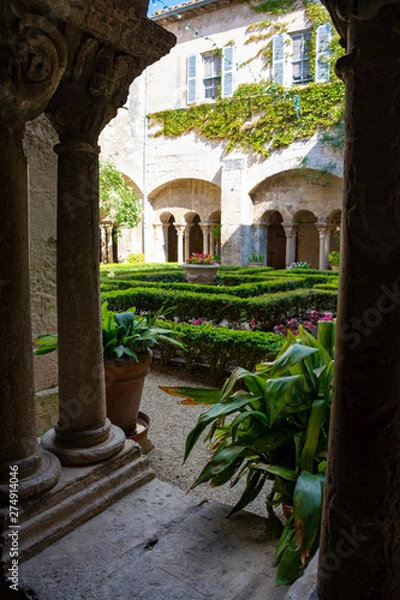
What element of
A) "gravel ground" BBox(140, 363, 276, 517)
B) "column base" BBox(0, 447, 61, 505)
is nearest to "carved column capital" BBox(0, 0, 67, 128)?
"column base" BBox(0, 447, 61, 505)

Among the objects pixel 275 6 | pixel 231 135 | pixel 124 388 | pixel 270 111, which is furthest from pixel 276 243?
pixel 124 388

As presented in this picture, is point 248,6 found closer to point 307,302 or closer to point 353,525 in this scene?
point 307,302

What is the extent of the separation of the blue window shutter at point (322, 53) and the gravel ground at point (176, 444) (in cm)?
1179

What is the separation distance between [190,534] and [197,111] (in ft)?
51.1

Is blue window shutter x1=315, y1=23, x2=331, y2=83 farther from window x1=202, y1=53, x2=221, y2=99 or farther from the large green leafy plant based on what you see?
the large green leafy plant

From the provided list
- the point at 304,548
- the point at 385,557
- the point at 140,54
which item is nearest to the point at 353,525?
the point at 385,557

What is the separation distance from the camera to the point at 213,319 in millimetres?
6426

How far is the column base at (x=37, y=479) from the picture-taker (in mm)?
1659

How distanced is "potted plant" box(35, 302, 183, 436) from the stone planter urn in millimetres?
7285

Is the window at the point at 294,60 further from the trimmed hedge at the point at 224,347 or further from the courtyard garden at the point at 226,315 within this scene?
the trimmed hedge at the point at 224,347

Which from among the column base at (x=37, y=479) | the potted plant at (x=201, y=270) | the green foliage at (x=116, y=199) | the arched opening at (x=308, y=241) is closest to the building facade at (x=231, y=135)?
the green foliage at (x=116, y=199)

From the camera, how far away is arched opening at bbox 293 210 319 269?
17969 millimetres

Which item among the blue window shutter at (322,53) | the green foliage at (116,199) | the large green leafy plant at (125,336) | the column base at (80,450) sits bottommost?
the column base at (80,450)

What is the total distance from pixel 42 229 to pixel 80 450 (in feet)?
3.90
